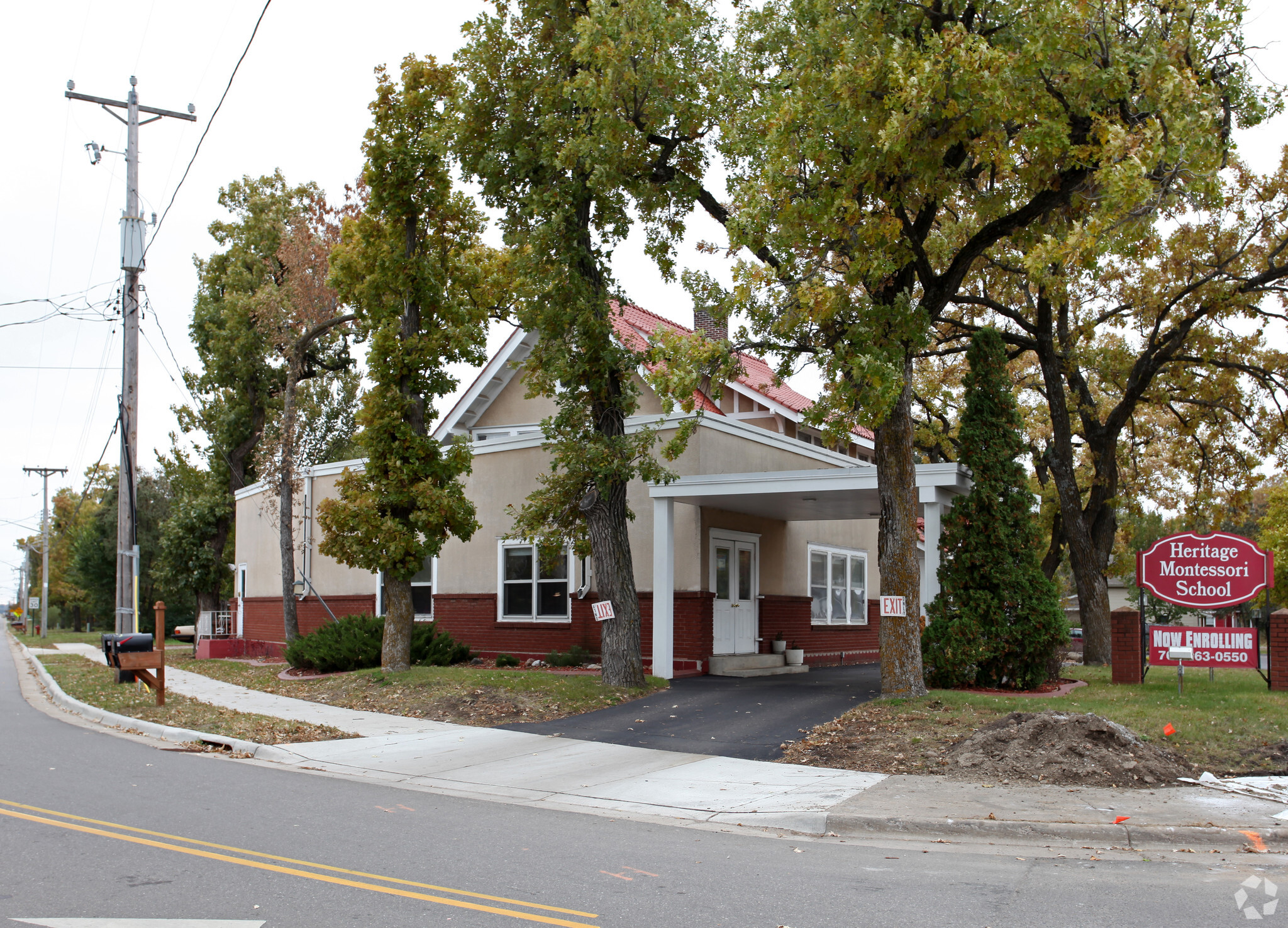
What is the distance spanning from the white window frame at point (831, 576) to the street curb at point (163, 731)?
13827 millimetres

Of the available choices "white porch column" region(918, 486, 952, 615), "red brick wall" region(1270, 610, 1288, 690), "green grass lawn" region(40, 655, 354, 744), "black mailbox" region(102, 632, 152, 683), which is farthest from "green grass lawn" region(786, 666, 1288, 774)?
"black mailbox" region(102, 632, 152, 683)

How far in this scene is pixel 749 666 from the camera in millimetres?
20078

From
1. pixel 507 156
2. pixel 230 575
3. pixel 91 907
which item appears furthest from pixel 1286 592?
pixel 91 907

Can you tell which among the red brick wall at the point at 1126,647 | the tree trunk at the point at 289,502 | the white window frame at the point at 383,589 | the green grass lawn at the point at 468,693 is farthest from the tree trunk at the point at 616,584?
the tree trunk at the point at 289,502

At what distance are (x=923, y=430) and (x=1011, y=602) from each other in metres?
12.0

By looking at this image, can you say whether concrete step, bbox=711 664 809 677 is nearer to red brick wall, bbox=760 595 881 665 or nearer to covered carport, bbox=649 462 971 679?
red brick wall, bbox=760 595 881 665

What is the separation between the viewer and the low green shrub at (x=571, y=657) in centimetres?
1969

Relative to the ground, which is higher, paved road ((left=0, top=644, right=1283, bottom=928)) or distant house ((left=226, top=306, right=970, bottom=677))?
distant house ((left=226, top=306, right=970, bottom=677))

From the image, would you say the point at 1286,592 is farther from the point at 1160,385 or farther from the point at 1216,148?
the point at 1216,148

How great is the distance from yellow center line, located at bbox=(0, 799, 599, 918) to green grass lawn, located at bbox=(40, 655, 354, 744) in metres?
4.11

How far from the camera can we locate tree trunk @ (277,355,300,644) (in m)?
24.8

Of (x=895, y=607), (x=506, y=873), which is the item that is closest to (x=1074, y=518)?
(x=895, y=607)

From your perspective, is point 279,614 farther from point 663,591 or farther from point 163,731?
point 163,731

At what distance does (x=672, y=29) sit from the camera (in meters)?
14.0
